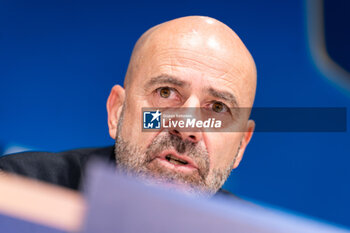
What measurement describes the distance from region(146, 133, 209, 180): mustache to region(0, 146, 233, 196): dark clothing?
0.32m

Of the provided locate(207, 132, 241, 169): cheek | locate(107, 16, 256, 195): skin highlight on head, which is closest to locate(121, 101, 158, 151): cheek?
locate(107, 16, 256, 195): skin highlight on head

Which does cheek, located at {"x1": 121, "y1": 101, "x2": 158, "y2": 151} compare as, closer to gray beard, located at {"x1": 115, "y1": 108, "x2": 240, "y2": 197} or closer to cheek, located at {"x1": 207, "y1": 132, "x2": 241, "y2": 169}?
gray beard, located at {"x1": 115, "y1": 108, "x2": 240, "y2": 197}

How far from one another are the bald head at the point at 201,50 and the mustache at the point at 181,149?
11.9 inches

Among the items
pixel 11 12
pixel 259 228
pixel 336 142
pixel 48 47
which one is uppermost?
pixel 11 12

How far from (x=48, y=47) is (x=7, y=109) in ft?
1.25

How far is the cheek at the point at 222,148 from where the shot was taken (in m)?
1.47

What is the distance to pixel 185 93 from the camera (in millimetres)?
1475

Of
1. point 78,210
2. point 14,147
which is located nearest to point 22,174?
point 14,147

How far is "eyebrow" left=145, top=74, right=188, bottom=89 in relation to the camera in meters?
1.49

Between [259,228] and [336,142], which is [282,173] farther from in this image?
[259,228]

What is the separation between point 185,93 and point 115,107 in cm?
38

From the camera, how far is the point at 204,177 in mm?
1420

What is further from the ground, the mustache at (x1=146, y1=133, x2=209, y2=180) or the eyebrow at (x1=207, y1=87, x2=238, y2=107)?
the eyebrow at (x1=207, y1=87, x2=238, y2=107)

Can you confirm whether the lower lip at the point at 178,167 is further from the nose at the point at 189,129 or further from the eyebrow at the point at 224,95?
the eyebrow at the point at 224,95
